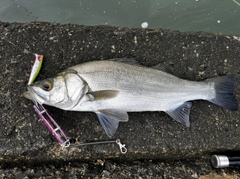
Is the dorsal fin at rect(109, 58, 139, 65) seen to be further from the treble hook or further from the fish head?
the treble hook

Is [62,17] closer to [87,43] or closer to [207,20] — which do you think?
[87,43]

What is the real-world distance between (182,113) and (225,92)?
1.53 feet

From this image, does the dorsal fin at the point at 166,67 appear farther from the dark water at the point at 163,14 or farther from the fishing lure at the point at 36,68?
the dark water at the point at 163,14

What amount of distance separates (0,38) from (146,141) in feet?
5.90

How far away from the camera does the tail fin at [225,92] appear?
2709mm

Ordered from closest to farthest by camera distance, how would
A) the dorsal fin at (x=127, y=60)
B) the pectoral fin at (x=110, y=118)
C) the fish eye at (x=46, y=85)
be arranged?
the fish eye at (x=46, y=85)
the pectoral fin at (x=110, y=118)
the dorsal fin at (x=127, y=60)

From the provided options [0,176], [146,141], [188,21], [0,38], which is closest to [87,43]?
[0,38]

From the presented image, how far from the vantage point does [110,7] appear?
14.1ft

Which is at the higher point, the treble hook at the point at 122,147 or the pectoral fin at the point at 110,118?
the pectoral fin at the point at 110,118

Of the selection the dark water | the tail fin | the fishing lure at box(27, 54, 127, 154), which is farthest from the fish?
the dark water

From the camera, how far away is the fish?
7.87 ft

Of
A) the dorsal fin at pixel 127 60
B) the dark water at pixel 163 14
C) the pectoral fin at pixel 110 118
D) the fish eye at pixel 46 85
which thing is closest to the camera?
the fish eye at pixel 46 85

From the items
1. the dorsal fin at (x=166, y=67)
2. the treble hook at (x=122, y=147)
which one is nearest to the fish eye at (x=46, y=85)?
the treble hook at (x=122, y=147)

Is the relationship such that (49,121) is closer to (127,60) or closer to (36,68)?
(36,68)
